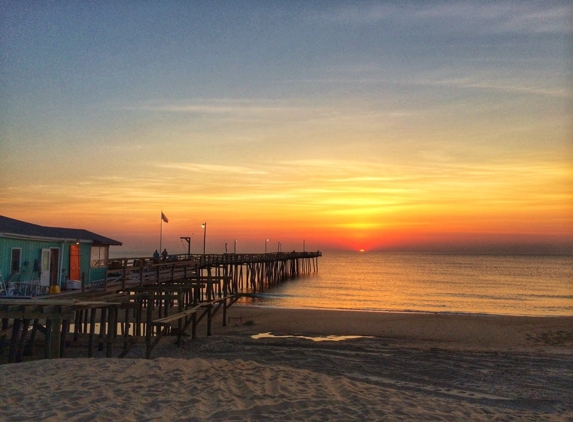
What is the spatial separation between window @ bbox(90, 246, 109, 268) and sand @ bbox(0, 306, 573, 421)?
7.43m

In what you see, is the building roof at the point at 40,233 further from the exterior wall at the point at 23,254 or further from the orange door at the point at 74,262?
the orange door at the point at 74,262

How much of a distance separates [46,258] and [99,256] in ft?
13.3

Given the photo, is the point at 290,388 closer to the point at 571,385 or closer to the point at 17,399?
the point at 17,399

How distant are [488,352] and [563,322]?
14632mm

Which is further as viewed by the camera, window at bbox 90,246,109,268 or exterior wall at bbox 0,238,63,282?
window at bbox 90,246,109,268

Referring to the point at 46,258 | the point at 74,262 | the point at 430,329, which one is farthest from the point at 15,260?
the point at 430,329

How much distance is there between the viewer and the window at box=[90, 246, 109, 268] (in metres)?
24.8

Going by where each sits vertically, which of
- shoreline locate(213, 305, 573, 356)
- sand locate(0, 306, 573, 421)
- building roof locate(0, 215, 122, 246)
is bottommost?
shoreline locate(213, 305, 573, 356)

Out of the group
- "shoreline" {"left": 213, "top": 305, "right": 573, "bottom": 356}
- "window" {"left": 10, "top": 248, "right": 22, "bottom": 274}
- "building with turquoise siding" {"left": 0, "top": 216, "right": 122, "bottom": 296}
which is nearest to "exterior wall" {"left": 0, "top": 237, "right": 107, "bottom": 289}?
"building with turquoise siding" {"left": 0, "top": 216, "right": 122, "bottom": 296}

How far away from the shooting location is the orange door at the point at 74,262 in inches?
901

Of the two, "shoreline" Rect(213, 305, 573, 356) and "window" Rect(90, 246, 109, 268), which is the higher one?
"window" Rect(90, 246, 109, 268)

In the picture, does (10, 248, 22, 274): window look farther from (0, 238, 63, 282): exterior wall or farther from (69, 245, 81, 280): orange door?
(69, 245, 81, 280): orange door

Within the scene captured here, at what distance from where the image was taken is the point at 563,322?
30.1 m

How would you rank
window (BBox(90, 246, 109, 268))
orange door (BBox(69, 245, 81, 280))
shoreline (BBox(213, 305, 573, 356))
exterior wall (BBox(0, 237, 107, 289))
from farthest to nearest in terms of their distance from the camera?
window (BBox(90, 246, 109, 268))
orange door (BBox(69, 245, 81, 280))
shoreline (BBox(213, 305, 573, 356))
exterior wall (BBox(0, 237, 107, 289))
